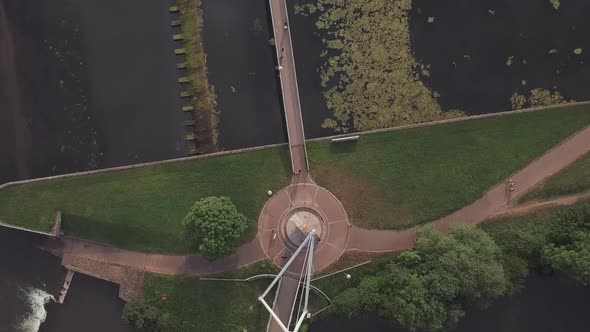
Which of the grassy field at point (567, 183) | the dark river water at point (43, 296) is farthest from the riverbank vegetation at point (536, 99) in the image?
the dark river water at point (43, 296)

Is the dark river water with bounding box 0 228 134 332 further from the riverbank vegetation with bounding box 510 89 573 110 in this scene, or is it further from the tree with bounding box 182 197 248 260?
the riverbank vegetation with bounding box 510 89 573 110

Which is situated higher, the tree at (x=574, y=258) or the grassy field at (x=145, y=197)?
the grassy field at (x=145, y=197)

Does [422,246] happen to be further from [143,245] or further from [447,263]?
[143,245]

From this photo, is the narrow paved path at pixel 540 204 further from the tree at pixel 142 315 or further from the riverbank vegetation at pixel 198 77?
the tree at pixel 142 315

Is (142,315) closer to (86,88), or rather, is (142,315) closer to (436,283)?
(86,88)

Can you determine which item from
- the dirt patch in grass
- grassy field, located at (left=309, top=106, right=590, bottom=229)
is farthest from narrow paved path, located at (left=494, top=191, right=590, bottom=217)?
the dirt patch in grass

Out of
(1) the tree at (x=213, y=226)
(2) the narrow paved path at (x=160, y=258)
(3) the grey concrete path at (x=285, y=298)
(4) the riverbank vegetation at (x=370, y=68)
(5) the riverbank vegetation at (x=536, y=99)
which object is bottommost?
(3) the grey concrete path at (x=285, y=298)
